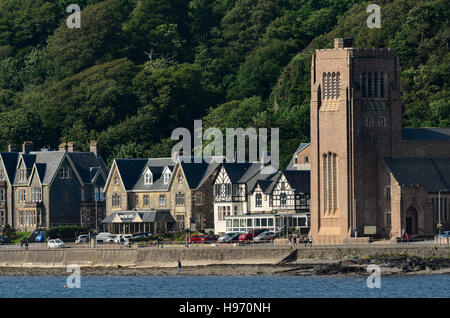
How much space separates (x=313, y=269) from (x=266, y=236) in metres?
12.9

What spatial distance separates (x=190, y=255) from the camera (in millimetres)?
100500

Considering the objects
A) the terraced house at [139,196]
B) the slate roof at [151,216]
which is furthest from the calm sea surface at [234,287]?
the terraced house at [139,196]

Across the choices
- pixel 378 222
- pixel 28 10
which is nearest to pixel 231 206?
pixel 378 222

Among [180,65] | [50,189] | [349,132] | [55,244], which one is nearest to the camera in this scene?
[349,132]

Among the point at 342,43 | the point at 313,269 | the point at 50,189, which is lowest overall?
the point at 313,269

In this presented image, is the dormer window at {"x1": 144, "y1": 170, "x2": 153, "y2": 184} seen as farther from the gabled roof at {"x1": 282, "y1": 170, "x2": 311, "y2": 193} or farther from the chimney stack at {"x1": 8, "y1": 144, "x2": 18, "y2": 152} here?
the chimney stack at {"x1": 8, "y1": 144, "x2": 18, "y2": 152}

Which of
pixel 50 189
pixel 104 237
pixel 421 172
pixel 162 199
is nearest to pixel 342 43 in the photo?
pixel 421 172

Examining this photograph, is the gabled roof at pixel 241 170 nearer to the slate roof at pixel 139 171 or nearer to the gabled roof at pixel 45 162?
the slate roof at pixel 139 171

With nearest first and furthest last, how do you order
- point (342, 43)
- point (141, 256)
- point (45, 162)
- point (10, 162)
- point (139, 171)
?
1. point (141, 256)
2. point (342, 43)
3. point (139, 171)
4. point (45, 162)
5. point (10, 162)

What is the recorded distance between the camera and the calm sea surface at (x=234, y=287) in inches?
3332

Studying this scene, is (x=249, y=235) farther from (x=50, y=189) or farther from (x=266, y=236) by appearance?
(x=50, y=189)

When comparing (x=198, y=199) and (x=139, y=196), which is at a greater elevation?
(x=139, y=196)

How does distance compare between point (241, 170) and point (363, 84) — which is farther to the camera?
point (241, 170)

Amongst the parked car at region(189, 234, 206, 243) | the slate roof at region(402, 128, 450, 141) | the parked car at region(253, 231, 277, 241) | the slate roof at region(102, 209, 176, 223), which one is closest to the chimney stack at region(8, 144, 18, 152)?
the slate roof at region(102, 209, 176, 223)
